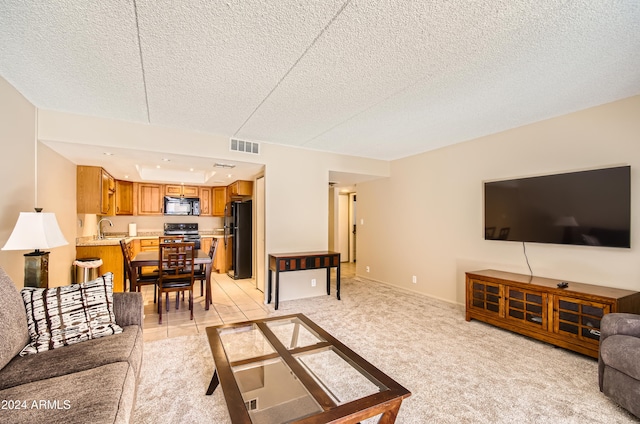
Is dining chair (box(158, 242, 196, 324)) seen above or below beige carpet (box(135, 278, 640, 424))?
above

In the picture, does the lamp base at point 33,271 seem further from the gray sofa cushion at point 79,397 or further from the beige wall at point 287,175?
the beige wall at point 287,175

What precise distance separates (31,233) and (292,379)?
2.27m

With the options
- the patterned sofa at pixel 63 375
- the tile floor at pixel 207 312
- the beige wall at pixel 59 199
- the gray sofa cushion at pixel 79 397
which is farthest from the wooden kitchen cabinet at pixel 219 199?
the gray sofa cushion at pixel 79 397

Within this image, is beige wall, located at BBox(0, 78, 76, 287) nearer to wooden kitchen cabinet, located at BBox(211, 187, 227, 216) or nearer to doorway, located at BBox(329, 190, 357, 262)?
wooden kitchen cabinet, located at BBox(211, 187, 227, 216)

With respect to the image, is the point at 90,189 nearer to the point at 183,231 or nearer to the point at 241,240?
the point at 183,231

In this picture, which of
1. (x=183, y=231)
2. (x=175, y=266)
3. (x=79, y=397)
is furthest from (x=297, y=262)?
(x=183, y=231)

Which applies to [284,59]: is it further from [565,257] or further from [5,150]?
[565,257]

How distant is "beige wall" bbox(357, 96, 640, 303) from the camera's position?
9.00ft

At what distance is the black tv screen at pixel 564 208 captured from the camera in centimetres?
263

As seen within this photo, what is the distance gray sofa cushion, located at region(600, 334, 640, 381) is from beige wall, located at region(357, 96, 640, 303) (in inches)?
45.4

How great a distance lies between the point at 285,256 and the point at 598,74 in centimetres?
374

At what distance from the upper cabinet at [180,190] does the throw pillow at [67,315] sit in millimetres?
4916

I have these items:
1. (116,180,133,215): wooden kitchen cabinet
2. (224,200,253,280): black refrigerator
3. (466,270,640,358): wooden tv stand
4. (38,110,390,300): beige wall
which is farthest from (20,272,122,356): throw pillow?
(116,180,133,215): wooden kitchen cabinet

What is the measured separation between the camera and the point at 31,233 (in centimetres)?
217
